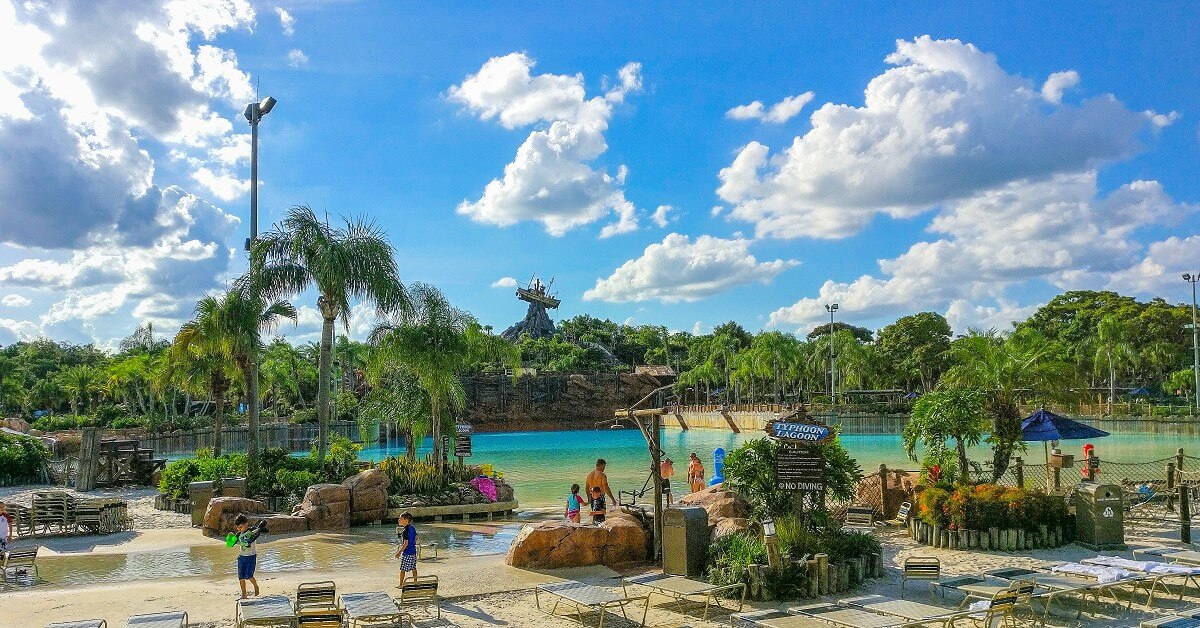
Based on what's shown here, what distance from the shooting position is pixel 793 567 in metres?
10.8

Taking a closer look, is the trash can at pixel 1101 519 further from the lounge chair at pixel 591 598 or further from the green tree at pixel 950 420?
the lounge chair at pixel 591 598

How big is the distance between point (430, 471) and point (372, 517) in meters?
2.82

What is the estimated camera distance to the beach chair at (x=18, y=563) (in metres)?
12.2

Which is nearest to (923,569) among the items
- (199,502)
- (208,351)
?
(199,502)

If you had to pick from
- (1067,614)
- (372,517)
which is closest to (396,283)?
(372,517)

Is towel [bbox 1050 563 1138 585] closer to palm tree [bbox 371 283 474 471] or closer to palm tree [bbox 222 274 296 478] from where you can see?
palm tree [bbox 371 283 474 471]

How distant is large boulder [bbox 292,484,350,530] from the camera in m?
17.2

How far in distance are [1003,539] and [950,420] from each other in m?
2.78

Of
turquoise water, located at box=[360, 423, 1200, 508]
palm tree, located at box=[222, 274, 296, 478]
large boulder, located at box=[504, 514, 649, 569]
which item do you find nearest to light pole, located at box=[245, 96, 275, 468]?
palm tree, located at box=[222, 274, 296, 478]

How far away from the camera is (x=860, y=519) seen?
15.6 meters

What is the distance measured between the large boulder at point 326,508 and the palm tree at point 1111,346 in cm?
6688

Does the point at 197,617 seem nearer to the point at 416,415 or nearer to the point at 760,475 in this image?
the point at 760,475

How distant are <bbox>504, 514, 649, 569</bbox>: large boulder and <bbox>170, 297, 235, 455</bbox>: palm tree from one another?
13.1m

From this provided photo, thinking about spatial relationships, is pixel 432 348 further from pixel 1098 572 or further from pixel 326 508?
pixel 1098 572
